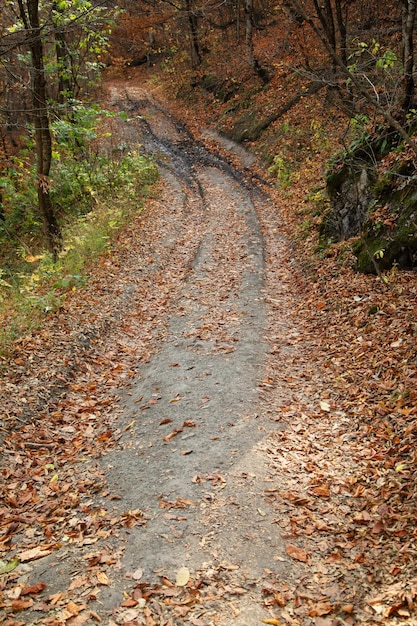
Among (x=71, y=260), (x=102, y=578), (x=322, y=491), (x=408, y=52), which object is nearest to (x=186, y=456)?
(x=322, y=491)

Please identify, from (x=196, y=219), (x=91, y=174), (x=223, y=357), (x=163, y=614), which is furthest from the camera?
(x=91, y=174)

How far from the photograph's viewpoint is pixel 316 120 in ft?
60.3

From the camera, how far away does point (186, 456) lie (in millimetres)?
5668

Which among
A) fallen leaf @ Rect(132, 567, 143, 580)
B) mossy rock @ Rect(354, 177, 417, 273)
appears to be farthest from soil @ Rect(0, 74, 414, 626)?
mossy rock @ Rect(354, 177, 417, 273)

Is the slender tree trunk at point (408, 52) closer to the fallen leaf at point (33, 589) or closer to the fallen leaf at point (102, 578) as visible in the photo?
the fallen leaf at point (102, 578)

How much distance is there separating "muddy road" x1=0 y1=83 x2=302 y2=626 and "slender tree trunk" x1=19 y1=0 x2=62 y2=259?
226 cm

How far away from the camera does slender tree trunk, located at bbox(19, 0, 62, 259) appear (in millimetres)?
9977

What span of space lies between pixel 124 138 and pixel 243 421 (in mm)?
22184

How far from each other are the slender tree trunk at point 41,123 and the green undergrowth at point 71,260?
45 cm

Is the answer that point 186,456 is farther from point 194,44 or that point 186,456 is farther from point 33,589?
point 194,44

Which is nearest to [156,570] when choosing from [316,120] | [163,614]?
[163,614]

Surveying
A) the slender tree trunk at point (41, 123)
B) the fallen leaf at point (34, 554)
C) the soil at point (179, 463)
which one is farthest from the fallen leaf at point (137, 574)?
the slender tree trunk at point (41, 123)

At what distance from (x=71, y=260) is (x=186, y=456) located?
6.98 meters

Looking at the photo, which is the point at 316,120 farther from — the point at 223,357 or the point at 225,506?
the point at 225,506
